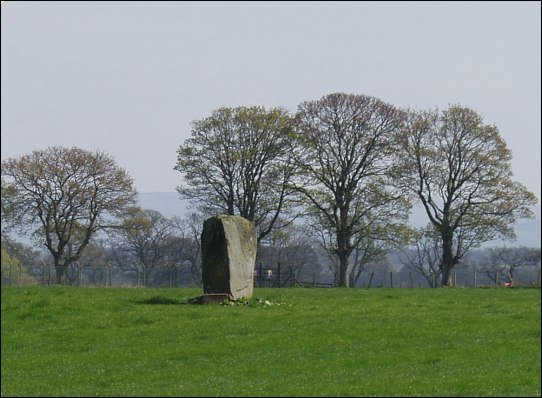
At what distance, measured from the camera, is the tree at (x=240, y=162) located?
64.9m

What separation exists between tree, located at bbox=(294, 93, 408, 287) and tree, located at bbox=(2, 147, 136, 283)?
49.4 feet

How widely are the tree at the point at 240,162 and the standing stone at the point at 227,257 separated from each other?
31.7m

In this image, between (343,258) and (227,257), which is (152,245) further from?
(227,257)

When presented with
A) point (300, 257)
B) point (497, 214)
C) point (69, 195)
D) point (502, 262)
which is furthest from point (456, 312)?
point (300, 257)

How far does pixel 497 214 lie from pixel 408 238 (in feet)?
21.1

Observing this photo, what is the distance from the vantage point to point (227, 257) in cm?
3195

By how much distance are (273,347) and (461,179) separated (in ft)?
146

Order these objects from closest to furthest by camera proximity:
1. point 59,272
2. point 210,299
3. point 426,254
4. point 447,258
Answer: point 210,299
point 59,272
point 447,258
point 426,254

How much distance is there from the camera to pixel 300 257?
10125 centimetres

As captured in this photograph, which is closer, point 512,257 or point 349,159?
point 349,159

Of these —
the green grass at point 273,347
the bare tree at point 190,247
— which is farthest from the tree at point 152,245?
the green grass at point 273,347

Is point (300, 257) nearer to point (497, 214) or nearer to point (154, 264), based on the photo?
point (154, 264)

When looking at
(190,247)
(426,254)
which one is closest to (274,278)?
(426,254)

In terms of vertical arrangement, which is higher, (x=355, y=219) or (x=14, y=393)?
(x=355, y=219)
